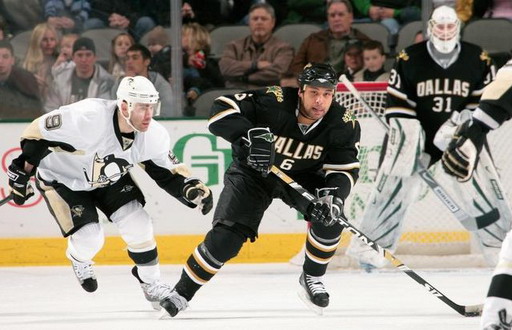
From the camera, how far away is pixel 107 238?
599cm

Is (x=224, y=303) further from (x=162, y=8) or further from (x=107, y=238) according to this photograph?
(x=162, y=8)

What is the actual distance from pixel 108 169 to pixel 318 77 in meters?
0.84

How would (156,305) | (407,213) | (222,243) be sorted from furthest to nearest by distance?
(407,213)
(156,305)
(222,243)

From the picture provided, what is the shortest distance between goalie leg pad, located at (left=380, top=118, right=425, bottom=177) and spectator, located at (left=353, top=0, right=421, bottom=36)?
3.11ft

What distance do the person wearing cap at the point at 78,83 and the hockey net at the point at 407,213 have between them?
1.21 m

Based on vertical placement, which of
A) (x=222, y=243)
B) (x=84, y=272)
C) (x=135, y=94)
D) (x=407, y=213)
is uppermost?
(x=135, y=94)

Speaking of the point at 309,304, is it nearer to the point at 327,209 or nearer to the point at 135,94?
the point at 327,209

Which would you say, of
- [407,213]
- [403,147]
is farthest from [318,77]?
[407,213]

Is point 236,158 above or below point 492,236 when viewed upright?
above

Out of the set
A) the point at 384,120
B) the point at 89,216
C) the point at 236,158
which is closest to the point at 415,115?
the point at 384,120

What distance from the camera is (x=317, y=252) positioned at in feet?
13.8

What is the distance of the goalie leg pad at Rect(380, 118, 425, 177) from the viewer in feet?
17.6

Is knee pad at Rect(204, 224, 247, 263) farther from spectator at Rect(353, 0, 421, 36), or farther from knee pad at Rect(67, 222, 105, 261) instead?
spectator at Rect(353, 0, 421, 36)

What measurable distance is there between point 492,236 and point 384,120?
2.64ft
